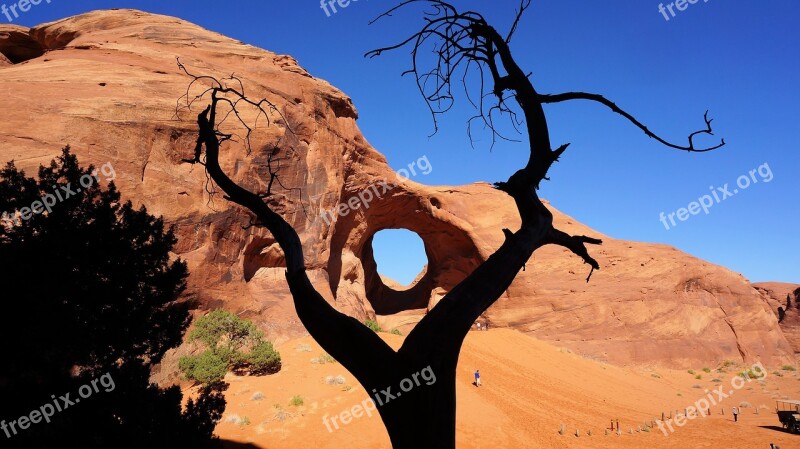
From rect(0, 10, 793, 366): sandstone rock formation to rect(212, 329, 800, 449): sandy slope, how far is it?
13.7 feet

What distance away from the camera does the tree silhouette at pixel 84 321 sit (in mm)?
4984

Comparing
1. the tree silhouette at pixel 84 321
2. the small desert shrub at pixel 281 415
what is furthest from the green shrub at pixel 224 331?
the tree silhouette at pixel 84 321

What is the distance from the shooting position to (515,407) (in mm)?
15164

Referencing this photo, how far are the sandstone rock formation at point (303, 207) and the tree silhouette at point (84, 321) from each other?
3.29 metres

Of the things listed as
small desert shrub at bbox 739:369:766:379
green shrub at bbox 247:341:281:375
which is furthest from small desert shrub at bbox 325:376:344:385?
small desert shrub at bbox 739:369:766:379

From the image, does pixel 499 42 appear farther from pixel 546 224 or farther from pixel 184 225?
pixel 184 225

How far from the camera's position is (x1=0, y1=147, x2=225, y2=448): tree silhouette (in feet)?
16.4

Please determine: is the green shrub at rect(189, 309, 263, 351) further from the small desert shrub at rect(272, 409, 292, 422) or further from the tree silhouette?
the tree silhouette

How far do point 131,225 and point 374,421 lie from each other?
7933mm

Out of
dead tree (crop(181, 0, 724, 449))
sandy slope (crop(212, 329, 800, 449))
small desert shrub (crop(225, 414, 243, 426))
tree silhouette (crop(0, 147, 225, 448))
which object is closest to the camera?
dead tree (crop(181, 0, 724, 449))

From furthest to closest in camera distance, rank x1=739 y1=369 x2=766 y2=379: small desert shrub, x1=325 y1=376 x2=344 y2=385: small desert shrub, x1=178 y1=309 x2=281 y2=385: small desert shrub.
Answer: x1=739 y1=369 x2=766 y2=379: small desert shrub
x1=325 y1=376 x2=344 y2=385: small desert shrub
x1=178 y1=309 x2=281 y2=385: small desert shrub

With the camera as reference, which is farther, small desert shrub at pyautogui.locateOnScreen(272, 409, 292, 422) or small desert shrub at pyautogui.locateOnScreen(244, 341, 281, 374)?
small desert shrub at pyautogui.locateOnScreen(244, 341, 281, 374)

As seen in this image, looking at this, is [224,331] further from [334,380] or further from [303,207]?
[303,207]

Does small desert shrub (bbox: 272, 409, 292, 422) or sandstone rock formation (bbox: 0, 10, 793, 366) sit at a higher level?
sandstone rock formation (bbox: 0, 10, 793, 366)
